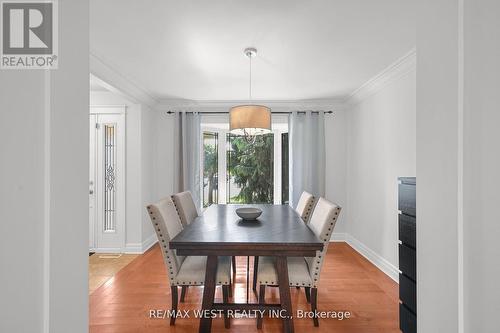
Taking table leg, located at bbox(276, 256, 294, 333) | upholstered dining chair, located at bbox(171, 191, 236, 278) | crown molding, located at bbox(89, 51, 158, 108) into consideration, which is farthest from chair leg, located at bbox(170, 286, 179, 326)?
crown molding, located at bbox(89, 51, 158, 108)

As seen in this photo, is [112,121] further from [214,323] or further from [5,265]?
[5,265]

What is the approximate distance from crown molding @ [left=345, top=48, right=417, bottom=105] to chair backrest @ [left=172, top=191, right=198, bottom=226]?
8.86ft

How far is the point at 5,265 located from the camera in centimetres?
47

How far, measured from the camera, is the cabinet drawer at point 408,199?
185 centimetres

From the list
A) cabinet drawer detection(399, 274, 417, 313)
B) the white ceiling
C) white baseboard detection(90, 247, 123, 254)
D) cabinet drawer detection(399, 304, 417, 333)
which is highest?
the white ceiling

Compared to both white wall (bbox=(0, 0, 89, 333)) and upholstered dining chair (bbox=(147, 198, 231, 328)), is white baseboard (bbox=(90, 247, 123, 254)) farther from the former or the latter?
white wall (bbox=(0, 0, 89, 333))

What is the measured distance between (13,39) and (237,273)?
308 cm

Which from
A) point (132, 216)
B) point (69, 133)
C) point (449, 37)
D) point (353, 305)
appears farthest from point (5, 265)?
point (132, 216)

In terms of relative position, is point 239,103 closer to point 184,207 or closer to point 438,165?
point 184,207

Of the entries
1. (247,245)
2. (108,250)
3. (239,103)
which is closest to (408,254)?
(247,245)

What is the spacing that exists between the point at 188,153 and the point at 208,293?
283 cm

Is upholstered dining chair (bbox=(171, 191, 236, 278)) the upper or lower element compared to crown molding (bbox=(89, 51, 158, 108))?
lower
